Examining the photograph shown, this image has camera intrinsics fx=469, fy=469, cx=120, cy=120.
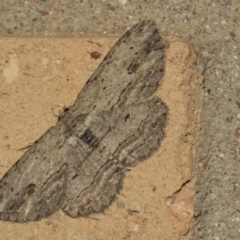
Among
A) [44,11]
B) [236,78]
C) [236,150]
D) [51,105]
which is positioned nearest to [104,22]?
[44,11]

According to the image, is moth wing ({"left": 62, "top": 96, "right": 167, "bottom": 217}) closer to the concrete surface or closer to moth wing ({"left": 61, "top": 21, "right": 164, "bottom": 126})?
moth wing ({"left": 61, "top": 21, "right": 164, "bottom": 126})

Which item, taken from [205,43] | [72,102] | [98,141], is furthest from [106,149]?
[205,43]

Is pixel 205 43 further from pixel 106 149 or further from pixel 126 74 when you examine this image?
pixel 106 149

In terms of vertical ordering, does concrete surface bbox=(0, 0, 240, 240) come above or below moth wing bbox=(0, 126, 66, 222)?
above

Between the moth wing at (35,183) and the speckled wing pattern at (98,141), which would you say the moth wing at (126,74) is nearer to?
the speckled wing pattern at (98,141)

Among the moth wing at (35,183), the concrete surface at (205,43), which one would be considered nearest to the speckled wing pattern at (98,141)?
the moth wing at (35,183)

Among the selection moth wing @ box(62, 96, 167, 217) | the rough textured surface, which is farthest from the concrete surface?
moth wing @ box(62, 96, 167, 217)

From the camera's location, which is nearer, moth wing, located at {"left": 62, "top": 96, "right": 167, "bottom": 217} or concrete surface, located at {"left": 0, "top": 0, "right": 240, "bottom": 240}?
concrete surface, located at {"left": 0, "top": 0, "right": 240, "bottom": 240}
